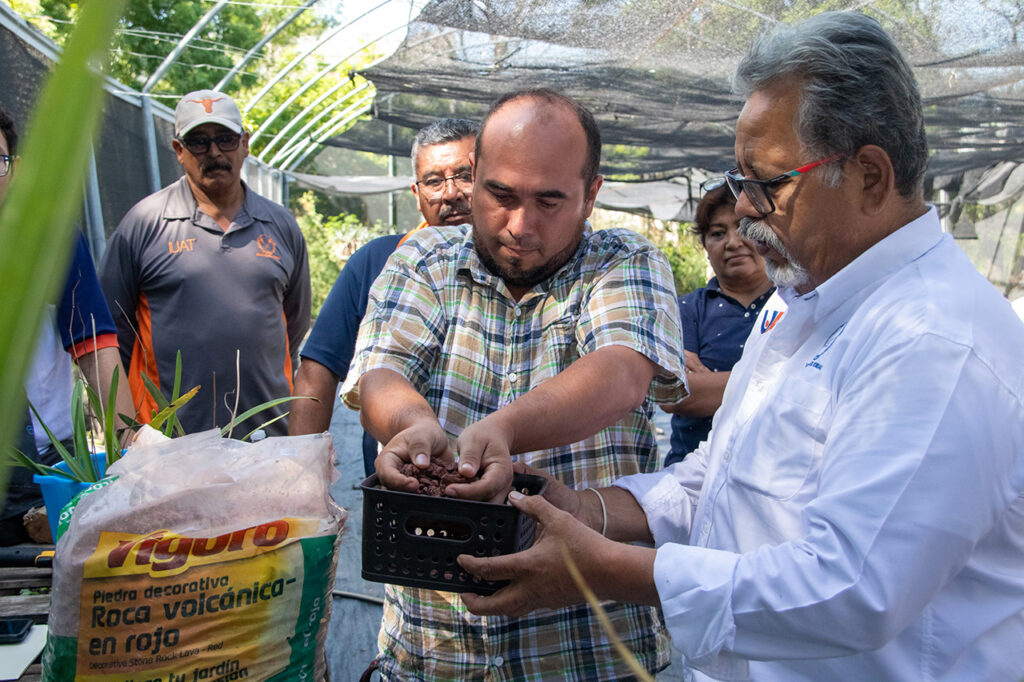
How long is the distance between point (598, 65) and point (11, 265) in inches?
325

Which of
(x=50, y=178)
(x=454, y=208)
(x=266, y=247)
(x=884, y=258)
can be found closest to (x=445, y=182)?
(x=454, y=208)

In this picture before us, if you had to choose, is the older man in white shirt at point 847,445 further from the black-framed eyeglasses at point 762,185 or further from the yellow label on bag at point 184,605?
the yellow label on bag at point 184,605

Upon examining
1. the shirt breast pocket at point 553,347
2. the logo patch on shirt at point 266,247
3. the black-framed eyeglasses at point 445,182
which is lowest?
the shirt breast pocket at point 553,347

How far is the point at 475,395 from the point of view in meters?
1.96

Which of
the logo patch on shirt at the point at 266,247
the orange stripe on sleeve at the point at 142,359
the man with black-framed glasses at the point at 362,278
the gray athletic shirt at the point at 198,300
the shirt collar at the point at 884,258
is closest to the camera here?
the shirt collar at the point at 884,258

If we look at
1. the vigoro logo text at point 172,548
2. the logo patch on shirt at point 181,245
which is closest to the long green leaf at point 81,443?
the vigoro logo text at point 172,548

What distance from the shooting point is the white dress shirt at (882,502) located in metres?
1.20

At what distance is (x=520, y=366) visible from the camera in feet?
6.48

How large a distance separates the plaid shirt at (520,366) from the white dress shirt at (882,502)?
0.47 metres

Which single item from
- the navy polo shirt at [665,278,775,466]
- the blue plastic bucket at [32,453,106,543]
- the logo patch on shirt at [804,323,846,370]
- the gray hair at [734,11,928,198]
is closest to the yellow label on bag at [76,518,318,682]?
the blue plastic bucket at [32,453,106,543]

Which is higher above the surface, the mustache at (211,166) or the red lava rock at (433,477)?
the mustache at (211,166)

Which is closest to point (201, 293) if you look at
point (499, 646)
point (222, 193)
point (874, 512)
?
point (222, 193)

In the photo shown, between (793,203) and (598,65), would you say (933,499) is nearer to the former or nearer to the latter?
(793,203)

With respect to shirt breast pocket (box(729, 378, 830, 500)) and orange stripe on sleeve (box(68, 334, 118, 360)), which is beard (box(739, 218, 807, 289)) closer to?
shirt breast pocket (box(729, 378, 830, 500))
